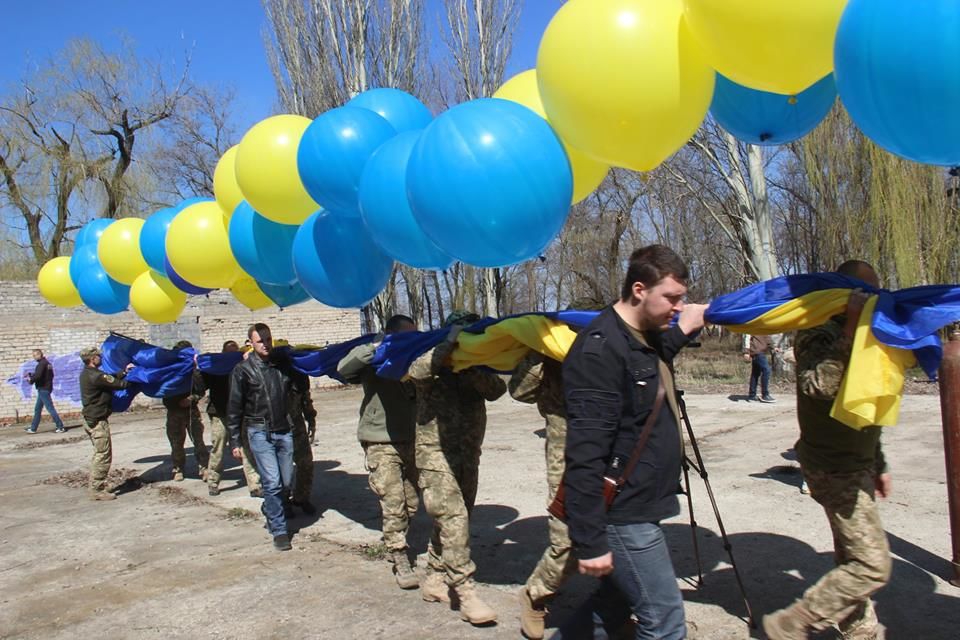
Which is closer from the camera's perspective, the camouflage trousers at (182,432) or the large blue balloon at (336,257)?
the large blue balloon at (336,257)

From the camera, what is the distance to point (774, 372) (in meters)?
15.1

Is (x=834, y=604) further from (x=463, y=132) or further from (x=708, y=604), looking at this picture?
(x=463, y=132)

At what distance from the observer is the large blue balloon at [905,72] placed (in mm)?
2363

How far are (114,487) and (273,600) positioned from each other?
4633 mm

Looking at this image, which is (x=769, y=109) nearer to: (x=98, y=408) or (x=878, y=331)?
(x=878, y=331)

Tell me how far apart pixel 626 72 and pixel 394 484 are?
3.21 m

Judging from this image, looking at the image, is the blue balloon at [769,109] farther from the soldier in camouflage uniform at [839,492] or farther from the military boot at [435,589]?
the military boot at [435,589]

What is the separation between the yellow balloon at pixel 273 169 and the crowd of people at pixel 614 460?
118 centimetres

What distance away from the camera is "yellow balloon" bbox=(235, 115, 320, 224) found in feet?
16.9

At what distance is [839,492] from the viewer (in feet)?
10.7

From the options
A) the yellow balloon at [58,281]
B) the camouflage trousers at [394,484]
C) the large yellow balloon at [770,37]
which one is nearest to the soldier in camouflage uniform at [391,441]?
the camouflage trousers at [394,484]

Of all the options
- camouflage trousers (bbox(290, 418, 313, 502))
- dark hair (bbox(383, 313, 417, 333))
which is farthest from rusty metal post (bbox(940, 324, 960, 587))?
camouflage trousers (bbox(290, 418, 313, 502))

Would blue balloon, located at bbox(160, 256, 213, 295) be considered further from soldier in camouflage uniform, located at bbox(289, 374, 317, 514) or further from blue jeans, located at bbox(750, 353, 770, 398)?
blue jeans, located at bbox(750, 353, 770, 398)

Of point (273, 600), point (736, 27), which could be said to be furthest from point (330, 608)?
point (736, 27)
